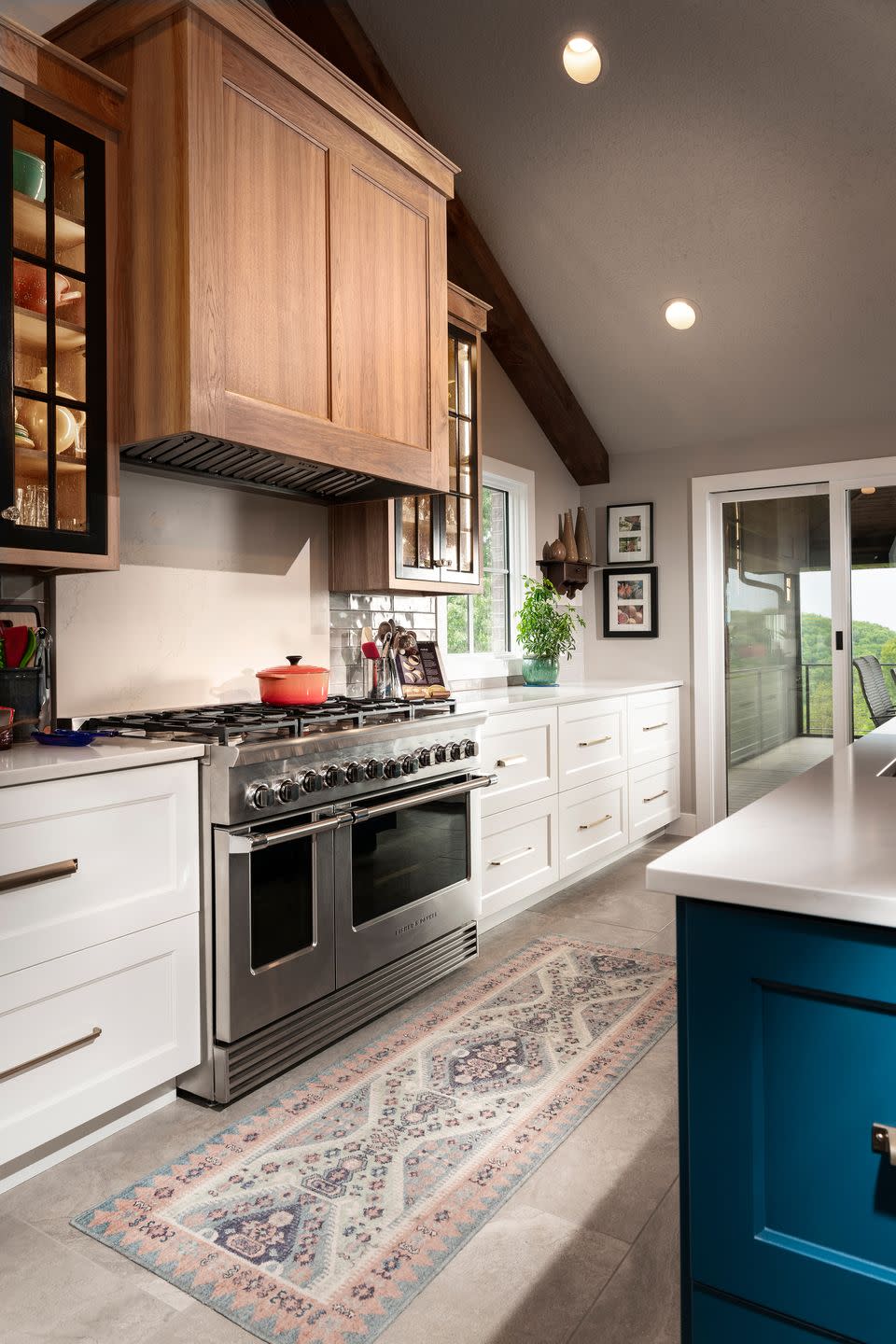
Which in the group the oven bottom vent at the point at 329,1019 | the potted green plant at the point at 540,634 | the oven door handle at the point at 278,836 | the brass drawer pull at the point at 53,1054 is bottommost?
the oven bottom vent at the point at 329,1019

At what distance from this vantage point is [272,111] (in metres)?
2.49

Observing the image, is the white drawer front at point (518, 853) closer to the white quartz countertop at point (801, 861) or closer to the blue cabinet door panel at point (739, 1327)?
the white quartz countertop at point (801, 861)

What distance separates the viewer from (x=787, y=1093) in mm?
949

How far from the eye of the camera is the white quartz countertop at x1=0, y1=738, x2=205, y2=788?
186cm

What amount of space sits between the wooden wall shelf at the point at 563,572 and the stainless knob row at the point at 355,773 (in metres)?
2.04

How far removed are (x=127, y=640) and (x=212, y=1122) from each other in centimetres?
131

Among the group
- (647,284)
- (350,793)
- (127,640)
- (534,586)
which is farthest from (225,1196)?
(647,284)

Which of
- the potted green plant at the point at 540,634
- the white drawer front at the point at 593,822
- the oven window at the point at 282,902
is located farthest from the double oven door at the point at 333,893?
the potted green plant at the point at 540,634

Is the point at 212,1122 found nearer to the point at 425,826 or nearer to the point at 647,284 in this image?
the point at 425,826

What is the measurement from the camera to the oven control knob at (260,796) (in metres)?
2.25

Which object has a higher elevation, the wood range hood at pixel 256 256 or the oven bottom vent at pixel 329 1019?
the wood range hood at pixel 256 256

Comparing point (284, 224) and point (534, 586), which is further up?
point (284, 224)

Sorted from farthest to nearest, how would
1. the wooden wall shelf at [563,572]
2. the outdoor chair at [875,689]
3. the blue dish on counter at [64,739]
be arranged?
the wooden wall shelf at [563,572] < the outdoor chair at [875,689] < the blue dish on counter at [64,739]


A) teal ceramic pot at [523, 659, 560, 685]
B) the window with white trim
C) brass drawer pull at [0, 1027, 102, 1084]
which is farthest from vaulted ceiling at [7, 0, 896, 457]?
brass drawer pull at [0, 1027, 102, 1084]
